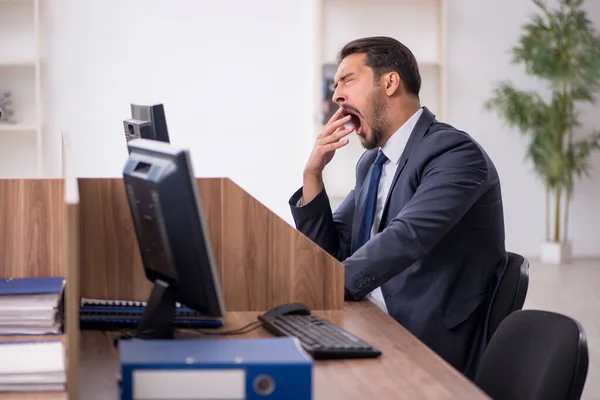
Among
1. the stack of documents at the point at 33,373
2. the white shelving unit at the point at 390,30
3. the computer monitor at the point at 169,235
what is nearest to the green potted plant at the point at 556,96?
the white shelving unit at the point at 390,30

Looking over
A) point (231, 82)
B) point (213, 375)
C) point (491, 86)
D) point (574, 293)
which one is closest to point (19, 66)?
point (231, 82)

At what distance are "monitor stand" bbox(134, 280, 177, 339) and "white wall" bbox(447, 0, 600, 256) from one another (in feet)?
18.5

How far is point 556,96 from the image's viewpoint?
6.97 m

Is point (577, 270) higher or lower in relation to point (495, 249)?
lower

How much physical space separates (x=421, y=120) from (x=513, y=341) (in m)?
1.03

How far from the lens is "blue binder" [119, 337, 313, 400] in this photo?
128cm

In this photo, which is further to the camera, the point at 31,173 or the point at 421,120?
the point at 31,173

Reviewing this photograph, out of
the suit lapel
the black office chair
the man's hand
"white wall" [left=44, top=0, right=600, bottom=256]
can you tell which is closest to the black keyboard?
the black office chair

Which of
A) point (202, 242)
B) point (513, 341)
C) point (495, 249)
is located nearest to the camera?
point (202, 242)

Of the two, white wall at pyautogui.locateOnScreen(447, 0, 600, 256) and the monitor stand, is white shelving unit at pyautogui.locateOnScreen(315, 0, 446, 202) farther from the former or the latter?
the monitor stand

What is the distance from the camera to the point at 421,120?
277 cm

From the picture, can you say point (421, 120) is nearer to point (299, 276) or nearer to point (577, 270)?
point (299, 276)

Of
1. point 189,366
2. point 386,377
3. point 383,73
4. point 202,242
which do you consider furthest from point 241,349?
point 383,73

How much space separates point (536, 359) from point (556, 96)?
5481mm
